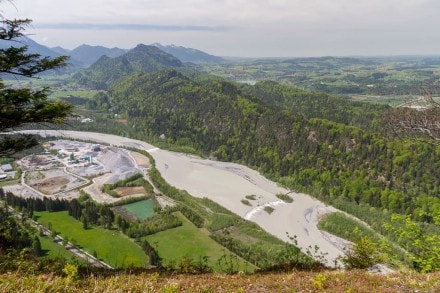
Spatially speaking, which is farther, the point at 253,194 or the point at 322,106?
the point at 322,106

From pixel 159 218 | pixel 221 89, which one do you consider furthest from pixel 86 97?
pixel 159 218

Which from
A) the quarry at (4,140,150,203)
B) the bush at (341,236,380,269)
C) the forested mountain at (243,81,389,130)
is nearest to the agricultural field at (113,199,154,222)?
the quarry at (4,140,150,203)

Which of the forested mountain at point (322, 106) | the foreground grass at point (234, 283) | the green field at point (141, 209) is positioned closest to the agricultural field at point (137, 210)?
the green field at point (141, 209)

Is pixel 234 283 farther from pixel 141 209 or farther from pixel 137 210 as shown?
pixel 141 209

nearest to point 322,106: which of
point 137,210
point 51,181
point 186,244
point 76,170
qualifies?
point 76,170

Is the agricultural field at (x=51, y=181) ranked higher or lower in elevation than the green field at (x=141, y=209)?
lower

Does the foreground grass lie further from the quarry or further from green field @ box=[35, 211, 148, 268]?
the quarry

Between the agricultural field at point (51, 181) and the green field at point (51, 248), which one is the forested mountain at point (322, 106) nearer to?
the agricultural field at point (51, 181)

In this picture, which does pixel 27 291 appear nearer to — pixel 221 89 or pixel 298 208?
pixel 298 208
